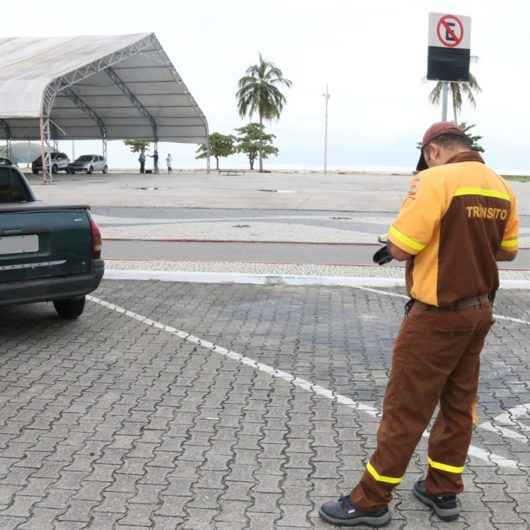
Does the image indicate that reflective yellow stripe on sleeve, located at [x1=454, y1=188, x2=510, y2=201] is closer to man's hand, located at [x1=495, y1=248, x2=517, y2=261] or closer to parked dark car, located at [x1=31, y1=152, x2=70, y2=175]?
man's hand, located at [x1=495, y1=248, x2=517, y2=261]

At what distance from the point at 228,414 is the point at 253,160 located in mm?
70880

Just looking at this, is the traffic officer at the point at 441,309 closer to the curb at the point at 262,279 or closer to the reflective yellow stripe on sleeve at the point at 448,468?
the reflective yellow stripe on sleeve at the point at 448,468

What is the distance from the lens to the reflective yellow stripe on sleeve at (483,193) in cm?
286

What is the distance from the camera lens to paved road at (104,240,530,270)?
1099 cm

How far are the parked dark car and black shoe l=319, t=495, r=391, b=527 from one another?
155 feet

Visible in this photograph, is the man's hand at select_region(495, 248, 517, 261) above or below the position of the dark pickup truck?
above

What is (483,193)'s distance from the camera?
2.92m

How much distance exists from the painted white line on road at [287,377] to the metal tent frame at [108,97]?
1160 inches

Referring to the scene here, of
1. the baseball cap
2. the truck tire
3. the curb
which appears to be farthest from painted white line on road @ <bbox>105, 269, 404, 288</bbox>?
the baseball cap

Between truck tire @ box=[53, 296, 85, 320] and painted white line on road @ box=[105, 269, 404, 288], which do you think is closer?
truck tire @ box=[53, 296, 85, 320]

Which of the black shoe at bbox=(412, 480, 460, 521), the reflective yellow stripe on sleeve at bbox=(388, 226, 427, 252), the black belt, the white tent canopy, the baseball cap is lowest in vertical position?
the black shoe at bbox=(412, 480, 460, 521)

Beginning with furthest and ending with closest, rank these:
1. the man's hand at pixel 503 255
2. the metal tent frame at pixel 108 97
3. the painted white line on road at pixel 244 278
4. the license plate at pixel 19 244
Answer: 1. the metal tent frame at pixel 108 97
2. the painted white line on road at pixel 244 278
3. the license plate at pixel 19 244
4. the man's hand at pixel 503 255

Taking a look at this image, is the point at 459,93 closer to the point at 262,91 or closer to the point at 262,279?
the point at 262,91

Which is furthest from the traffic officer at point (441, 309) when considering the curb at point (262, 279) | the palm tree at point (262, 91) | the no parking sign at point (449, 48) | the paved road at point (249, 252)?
the palm tree at point (262, 91)
